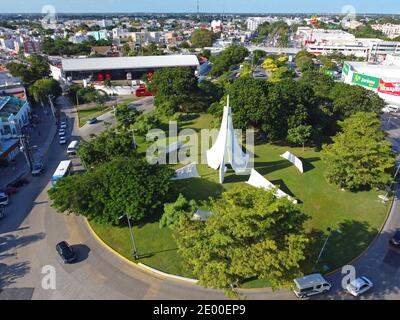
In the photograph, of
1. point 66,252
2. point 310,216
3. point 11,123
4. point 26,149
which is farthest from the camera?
point 11,123

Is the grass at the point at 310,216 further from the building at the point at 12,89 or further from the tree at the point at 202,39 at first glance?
the tree at the point at 202,39

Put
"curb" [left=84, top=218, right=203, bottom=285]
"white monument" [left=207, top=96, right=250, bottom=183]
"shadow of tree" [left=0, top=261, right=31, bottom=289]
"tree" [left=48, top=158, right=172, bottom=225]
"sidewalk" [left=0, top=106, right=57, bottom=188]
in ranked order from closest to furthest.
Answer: "curb" [left=84, top=218, right=203, bottom=285] → "shadow of tree" [left=0, top=261, right=31, bottom=289] → "tree" [left=48, top=158, right=172, bottom=225] → "white monument" [left=207, top=96, right=250, bottom=183] → "sidewalk" [left=0, top=106, right=57, bottom=188]

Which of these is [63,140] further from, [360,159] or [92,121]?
[360,159]

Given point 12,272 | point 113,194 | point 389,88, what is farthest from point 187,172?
point 389,88

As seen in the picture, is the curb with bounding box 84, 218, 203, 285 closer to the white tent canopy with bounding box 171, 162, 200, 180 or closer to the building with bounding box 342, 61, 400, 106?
the white tent canopy with bounding box 171, 162, 200, 180

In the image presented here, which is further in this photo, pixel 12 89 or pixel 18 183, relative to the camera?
pixel 12 89

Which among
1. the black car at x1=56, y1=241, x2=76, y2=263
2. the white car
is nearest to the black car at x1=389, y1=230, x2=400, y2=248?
the white car
